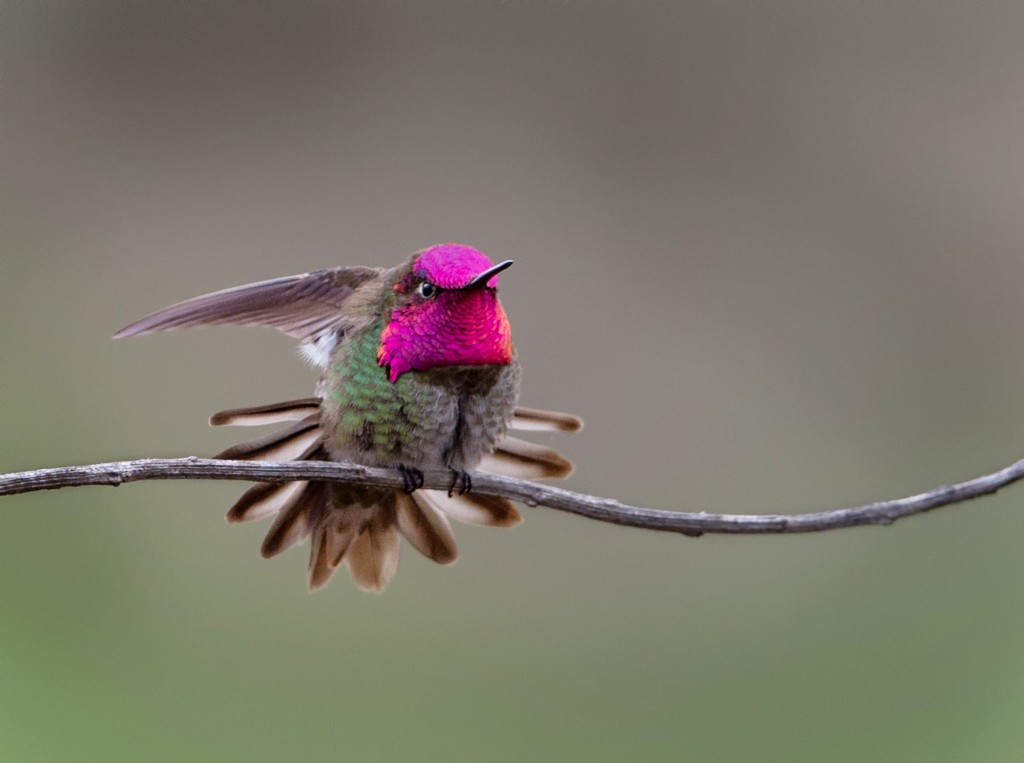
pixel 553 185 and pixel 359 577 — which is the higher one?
pixel 553 185

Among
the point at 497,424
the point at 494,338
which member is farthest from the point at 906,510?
the point at 497,424

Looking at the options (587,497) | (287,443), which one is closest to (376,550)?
(287,443)

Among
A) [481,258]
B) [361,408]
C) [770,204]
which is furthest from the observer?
[770,204]

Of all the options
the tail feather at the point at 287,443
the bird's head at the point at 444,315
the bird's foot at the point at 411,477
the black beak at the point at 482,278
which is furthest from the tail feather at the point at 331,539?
the black beak at the point at 482,278

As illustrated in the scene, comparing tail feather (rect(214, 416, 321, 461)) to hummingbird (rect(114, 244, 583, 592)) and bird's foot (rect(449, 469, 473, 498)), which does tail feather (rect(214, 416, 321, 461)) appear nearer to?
hummingbird (rect(114, 244, 583, 592))

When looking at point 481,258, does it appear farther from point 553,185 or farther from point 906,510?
point 553,185

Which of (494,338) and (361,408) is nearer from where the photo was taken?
(494,338)

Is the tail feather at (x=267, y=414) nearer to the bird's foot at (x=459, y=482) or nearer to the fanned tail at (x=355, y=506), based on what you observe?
the fanned tail at (x=355, y=506)
